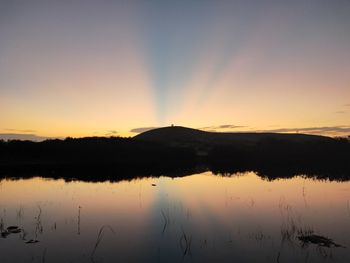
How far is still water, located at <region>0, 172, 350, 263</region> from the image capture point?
16375 mm

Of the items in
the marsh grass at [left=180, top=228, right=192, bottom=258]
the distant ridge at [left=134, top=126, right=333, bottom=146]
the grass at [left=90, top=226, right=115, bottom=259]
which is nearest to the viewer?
the grass at [left=90, top=226, right=115, bottom=259]

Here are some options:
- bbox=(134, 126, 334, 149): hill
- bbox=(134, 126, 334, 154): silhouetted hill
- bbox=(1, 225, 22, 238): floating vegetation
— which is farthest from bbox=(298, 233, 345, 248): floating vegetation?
bbox=(134, 126, 334, 149): hill

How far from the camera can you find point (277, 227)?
2162 centimetres

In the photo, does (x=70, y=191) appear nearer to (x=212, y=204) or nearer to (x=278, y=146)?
(x=212, y=204)

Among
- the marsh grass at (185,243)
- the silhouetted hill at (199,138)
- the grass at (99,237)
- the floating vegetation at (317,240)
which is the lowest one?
the floating vegetation at (317,240)

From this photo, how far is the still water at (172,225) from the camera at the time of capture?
16.4 meters

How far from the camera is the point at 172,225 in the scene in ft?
73.5

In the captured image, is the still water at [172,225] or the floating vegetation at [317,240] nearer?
the still water at [172,225]

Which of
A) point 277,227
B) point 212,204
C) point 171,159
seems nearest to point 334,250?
point 277,227

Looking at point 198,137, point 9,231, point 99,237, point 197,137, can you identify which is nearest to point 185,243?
point 99,237

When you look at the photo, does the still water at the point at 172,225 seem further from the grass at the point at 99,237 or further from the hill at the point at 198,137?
the hill at the point at 198,137

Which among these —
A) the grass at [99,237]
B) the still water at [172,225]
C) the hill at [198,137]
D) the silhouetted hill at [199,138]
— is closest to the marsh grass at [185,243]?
the still water at [172,225]

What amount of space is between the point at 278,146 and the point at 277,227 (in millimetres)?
106853

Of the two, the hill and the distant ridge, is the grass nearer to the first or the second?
the hill
